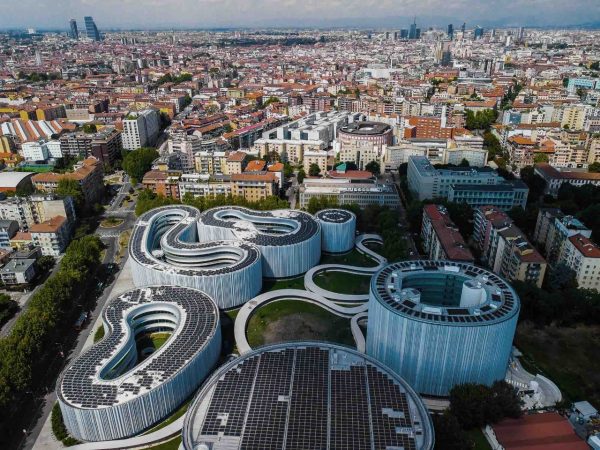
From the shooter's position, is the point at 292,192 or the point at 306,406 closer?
the point at 306,406

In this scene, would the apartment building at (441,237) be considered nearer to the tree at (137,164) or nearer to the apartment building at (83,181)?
the apartment building at (83,181)

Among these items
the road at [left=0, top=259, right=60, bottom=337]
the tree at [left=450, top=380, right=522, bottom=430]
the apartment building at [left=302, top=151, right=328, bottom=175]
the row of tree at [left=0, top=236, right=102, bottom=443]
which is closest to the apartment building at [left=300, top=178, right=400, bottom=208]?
the apartment building at [left=302, top=151, right=328, bottom=175]

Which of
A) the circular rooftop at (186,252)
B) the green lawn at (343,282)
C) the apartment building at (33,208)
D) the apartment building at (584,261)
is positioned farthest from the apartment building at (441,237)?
the apartment building at (33,208)

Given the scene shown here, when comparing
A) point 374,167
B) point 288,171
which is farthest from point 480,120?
point 288,171

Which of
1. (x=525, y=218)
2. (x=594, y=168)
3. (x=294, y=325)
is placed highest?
(x=594, y=168)

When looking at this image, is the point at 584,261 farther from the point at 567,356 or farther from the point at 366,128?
the point at 366,128
